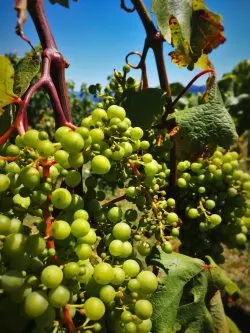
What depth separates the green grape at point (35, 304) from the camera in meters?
0.73

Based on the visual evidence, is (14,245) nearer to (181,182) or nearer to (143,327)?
(143,327)

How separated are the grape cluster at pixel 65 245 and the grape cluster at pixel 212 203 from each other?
0.55 m

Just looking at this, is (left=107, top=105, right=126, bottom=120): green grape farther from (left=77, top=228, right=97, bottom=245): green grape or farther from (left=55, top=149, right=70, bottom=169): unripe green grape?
(left=77, top=228, right=97, bottom=245): green grape

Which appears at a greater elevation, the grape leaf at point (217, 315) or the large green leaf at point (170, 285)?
the large green leaf at point (170, 285)

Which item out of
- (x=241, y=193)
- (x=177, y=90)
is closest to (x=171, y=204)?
(x=241, y=193)

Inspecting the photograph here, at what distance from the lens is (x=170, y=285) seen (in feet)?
4.40

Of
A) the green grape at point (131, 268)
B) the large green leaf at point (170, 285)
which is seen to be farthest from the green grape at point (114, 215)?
the large green leaf at point (170, 285)

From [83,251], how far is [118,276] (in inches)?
4.2

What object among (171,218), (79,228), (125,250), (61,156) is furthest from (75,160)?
(171,218)

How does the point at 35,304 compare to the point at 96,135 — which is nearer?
the point at 35,304

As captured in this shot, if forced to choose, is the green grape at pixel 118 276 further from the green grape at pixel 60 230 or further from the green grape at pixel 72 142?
the green grape at pixel 72 142

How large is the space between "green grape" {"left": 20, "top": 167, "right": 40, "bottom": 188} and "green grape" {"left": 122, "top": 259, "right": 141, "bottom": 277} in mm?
299

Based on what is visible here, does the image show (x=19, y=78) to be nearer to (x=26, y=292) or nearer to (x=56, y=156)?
(x=56, y=156)

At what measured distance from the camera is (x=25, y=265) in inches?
31.0
